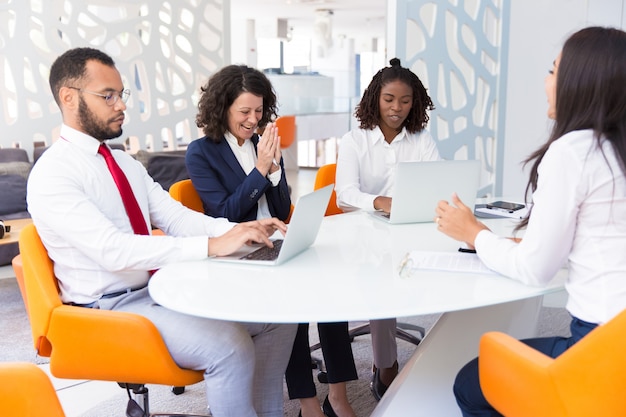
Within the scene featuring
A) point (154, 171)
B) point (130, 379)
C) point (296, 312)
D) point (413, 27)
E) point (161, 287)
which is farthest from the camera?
point (154, 171)

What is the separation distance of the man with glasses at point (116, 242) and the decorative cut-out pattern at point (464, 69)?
2.43 m

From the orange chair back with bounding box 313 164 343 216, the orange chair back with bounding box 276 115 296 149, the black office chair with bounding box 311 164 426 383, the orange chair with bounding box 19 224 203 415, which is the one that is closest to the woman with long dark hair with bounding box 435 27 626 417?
the orange chair with bounding box 19 224 203 415

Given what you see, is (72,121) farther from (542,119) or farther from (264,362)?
(542,119)

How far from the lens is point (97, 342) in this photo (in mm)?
1868

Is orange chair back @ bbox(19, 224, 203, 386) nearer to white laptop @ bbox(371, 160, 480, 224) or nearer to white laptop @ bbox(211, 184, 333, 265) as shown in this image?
white laptop @ bbox(211, 184, 333, 265)

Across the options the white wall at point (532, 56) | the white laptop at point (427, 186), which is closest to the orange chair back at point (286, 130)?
the white wall at point (532, 56)

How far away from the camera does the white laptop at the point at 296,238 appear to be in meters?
1.87

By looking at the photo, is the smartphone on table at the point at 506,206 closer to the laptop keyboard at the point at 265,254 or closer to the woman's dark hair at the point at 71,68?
the laptop keyboard at the point at 265,254

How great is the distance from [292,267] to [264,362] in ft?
1.43

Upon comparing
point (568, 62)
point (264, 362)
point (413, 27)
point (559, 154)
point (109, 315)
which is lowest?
point (264, 362)

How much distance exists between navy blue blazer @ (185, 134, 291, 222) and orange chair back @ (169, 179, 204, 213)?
44mm

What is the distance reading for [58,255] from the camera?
80.3 inches

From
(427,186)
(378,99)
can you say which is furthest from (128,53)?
(427,186)

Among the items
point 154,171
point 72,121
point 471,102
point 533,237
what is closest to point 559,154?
point 533,237
